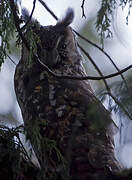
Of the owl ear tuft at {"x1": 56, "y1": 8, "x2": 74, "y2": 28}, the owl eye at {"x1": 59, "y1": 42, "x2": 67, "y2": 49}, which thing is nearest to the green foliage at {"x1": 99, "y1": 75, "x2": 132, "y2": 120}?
the owl eye at {"x1": 59, "y1": 42, "x2": 67, "y2": 49}

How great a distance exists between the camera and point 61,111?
2896mm

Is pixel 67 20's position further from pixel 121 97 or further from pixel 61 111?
pixel 121 97

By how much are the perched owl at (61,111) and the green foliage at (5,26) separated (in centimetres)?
11

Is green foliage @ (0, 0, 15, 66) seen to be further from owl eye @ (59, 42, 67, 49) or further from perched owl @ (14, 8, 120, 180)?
owl eye @ (59, 42, 67, 49)

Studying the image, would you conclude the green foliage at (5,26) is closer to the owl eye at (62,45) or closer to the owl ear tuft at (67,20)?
the owl eye at (62,45)

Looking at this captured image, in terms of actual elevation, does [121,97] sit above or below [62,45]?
below

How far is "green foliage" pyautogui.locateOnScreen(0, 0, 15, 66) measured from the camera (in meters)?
2.32

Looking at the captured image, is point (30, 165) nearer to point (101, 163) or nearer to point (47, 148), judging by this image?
point (47, 148)

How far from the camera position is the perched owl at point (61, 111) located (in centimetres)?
235

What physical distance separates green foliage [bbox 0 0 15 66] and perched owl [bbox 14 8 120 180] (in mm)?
112

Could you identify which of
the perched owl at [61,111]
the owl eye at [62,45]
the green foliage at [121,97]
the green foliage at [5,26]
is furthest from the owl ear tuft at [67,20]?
the green foliage at [121,97]


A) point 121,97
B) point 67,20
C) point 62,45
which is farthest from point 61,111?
point 121,97

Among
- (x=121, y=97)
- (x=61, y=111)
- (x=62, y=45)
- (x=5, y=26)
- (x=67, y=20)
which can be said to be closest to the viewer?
(x=121, y=97)

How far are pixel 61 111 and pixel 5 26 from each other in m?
0.76
